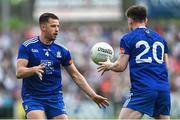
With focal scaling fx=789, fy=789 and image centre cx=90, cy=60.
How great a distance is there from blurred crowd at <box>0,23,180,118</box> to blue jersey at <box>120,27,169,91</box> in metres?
10.9

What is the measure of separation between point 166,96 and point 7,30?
19.3 meters

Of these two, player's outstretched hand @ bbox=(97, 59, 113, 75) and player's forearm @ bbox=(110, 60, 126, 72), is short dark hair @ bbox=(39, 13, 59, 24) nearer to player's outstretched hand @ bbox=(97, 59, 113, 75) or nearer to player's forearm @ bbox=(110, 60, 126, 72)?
player's outstretched hand @ bbox=(97, 59, 113, 75)

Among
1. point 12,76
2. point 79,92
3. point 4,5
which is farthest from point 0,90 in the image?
point 4,5

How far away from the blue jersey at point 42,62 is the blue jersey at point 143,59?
1.10m

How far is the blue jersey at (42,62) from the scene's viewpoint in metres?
11.9

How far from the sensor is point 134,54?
38.2ft

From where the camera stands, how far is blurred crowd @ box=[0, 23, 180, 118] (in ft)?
78.1

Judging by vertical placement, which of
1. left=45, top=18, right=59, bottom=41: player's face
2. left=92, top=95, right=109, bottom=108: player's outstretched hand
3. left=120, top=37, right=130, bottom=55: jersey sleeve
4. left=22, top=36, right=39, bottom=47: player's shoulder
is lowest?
left=92, top=95, right=109, bottom=108: player's outstretched hand

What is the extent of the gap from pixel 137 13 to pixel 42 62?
162 cm

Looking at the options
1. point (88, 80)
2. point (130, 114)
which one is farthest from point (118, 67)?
point (88, 80)

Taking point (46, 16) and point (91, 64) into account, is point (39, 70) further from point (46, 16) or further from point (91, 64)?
point (91, 64)

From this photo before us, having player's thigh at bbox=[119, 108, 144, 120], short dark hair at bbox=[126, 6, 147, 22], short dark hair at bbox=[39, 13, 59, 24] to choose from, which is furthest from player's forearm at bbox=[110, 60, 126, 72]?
short dark hair at bbox=[39, 13, 59, 24]

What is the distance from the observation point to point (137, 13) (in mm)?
11703

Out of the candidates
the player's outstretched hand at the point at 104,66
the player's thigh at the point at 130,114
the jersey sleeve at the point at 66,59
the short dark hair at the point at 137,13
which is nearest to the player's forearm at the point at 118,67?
the player's outstretched hand at the point at 104,66
